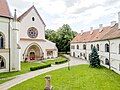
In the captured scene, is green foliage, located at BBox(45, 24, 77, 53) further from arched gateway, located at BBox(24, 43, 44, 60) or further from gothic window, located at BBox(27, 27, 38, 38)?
gothic window, located at BBox(27, 27, 38, 38)

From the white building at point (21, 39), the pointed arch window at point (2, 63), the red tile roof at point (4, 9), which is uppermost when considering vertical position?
the red tile roof at point (4, 9)

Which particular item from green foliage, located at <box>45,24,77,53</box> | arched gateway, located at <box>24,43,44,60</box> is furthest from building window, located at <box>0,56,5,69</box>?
green foliage, located at <box>45,24,77,53</box>

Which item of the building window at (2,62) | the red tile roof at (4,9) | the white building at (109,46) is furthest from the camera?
the white building at (109,46)

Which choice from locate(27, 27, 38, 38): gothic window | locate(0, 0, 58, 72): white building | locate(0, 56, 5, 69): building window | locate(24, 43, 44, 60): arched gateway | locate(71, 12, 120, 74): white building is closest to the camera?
locate(0, 56, 5, 69): building window

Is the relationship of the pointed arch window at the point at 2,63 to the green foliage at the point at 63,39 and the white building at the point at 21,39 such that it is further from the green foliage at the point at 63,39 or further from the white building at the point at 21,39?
the green foliage at the point at 63,39

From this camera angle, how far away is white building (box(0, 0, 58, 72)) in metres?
29.6

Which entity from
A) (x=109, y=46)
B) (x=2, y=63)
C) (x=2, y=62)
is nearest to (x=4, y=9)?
(x=2, y=62)

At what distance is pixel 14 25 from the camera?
102 feet

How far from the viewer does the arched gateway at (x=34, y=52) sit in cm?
4569

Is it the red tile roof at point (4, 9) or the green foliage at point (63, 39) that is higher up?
the red tile roof at point (4, 9)

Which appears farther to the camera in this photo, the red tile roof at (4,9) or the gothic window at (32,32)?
the gothic window at (32,32)

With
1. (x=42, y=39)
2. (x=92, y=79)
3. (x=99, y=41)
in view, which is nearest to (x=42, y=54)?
(x=42, y=39)

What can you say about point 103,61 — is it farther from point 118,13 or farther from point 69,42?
point 69,42

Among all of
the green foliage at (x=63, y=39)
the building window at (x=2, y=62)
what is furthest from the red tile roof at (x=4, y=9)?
the green foliage at (x=63, y=39)
